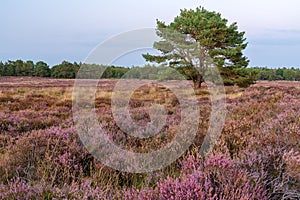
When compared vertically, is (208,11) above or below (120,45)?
above

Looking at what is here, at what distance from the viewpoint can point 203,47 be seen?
70.7ft

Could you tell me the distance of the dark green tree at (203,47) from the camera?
69.3ft

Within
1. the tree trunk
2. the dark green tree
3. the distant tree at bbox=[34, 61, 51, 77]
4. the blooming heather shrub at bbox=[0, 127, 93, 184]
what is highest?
the distant tree at bbox=[34, 61, 51, 77]

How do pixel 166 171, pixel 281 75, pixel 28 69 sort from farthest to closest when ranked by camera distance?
A: pixel 281 75
pixel 28 69
pixel 166 171

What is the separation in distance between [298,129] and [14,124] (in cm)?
625

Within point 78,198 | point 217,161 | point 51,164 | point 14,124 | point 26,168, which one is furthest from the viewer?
point 14,124

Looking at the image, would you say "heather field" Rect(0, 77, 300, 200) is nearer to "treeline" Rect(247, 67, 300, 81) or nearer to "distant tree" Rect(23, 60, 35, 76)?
"distant tree" Rect(23, 60, 35, 76)

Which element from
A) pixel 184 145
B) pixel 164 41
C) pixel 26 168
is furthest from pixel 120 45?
pixel 164 41

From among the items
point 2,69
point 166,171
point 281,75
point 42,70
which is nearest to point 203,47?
point 166,171

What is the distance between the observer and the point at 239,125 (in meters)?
5.53

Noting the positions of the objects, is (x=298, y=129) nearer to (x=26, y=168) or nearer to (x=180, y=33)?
(x=26, y=168)

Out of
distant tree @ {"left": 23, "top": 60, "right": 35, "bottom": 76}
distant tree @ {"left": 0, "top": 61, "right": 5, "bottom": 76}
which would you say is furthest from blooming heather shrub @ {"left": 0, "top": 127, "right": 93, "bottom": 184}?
distant tree @ {"left": 0, "top": 61, "right": 5, "bottom": 76}

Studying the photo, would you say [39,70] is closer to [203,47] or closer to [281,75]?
[203,47]

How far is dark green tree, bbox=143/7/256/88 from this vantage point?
2114 centimetres
